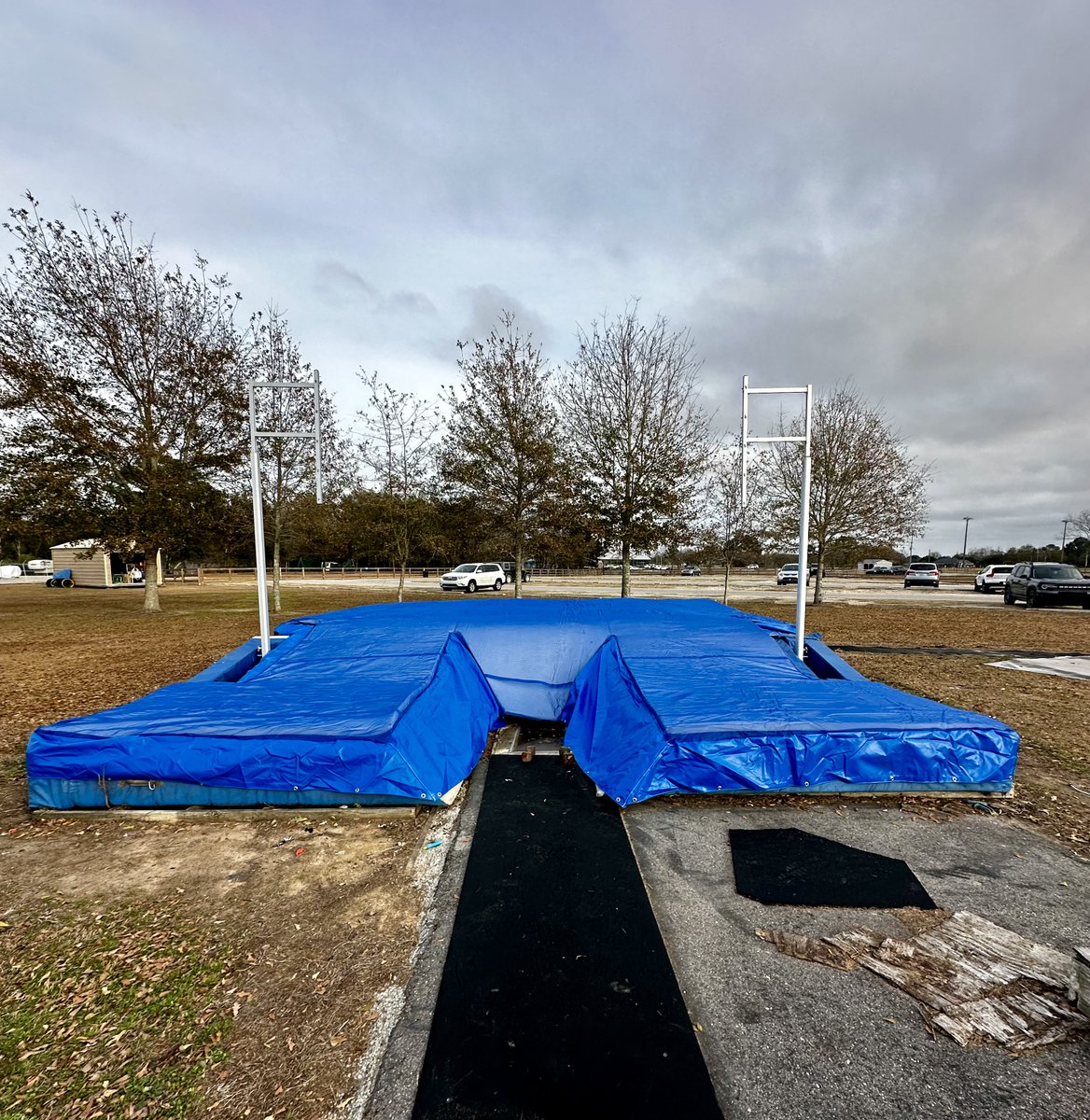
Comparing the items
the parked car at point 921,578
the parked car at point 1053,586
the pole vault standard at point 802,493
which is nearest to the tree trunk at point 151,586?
the pole vault standard at point 802,493

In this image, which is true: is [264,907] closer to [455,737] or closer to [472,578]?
[455,737]

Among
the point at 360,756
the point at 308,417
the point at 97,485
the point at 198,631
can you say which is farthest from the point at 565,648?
the point at 97,485

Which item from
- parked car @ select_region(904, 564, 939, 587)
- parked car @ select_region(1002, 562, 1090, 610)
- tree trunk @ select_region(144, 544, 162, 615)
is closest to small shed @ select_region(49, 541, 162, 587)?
tree trunk @ select_region(144, 544, 162, 615)

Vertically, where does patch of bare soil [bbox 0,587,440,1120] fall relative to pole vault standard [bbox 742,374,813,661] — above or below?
below

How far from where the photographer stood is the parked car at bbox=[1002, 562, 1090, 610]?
1839 cm

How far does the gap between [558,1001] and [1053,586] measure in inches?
962

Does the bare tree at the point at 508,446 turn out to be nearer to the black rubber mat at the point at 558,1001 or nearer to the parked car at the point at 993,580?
the black rubber mat at the point at 558,1001

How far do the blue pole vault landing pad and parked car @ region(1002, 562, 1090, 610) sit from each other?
20.1 metres

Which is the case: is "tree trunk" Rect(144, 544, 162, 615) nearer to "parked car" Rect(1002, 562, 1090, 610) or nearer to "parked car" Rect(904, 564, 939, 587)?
"parked car" Rect(1002, 562, 1090, 610)

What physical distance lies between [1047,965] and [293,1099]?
308 cm

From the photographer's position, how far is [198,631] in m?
12.7

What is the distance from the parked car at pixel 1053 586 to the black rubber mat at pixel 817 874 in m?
22.2

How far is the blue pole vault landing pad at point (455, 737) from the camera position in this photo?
358 centimetres

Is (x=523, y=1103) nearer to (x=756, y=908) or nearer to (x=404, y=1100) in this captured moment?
(x=404, y=1100)
